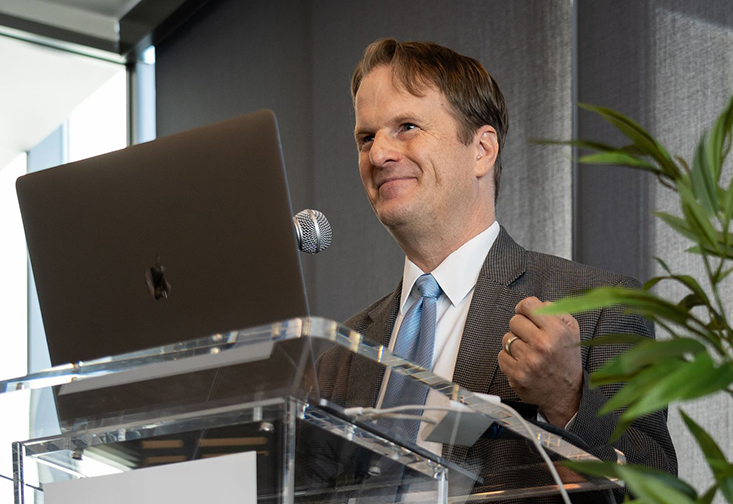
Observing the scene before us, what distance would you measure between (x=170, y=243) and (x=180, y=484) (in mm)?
313

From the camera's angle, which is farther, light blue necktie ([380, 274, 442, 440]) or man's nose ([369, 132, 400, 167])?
man's nose ([369, 132, 400, 167])

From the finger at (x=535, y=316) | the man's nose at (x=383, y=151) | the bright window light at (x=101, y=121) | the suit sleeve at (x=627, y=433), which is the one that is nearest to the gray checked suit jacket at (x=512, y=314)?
the suit sleeve at (x=627, y=433)

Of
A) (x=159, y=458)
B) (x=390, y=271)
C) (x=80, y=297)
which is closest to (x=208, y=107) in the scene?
(x=390, y=271)

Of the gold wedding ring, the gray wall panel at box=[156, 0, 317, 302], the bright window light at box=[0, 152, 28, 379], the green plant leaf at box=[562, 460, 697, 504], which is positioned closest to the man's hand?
the gold wedding ring

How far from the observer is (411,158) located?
1.79 m

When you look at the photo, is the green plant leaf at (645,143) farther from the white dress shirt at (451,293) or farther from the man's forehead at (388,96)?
the man's forehead at (388,96)

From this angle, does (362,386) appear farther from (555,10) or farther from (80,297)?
(555,10)

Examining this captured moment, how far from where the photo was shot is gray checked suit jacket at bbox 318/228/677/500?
114 cm

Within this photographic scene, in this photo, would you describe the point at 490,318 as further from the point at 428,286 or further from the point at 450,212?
the point at 450,212

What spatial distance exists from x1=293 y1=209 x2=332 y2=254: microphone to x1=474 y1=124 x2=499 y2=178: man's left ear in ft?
2.70

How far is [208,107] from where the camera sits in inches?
158

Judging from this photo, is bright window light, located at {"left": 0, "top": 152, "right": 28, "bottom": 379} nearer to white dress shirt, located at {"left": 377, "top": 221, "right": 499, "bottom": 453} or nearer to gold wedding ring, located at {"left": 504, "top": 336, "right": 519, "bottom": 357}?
white dress shirt, located at {"left": 377, "top": 221, "right": 499, "bottom": 453}

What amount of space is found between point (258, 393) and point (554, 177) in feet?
6.67

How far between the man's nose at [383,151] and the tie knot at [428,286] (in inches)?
9.8
